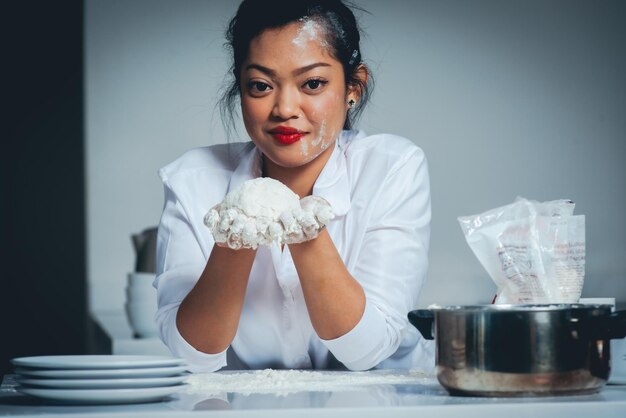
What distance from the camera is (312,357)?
1.45 metres

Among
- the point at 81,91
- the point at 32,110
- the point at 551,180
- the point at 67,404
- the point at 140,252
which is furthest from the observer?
the point at 32,110

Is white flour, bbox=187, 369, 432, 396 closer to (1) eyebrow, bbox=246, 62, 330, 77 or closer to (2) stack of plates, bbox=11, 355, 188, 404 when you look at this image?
(2) stack of plates, bbox=11, 355, 188, 404

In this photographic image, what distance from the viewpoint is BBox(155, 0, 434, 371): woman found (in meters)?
1.28

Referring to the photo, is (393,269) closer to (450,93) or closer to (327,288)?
(327,288)

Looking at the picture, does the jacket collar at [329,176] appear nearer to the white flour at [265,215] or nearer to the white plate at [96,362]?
the white flour at [265,215]

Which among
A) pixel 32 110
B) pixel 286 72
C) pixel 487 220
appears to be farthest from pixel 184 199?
pixel 32 110

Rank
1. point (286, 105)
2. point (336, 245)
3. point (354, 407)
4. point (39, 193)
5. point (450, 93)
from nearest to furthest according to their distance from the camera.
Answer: point (354, 407)
point (286, 105)
point (336, 245)
point (450, 93)
point (39, 193)

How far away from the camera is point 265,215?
39.5 inches

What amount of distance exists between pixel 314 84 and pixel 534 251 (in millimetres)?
515

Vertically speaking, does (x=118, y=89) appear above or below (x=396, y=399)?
above

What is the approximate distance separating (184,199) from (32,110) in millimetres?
2506

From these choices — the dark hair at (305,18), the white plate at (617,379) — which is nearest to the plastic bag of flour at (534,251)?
the white plate at (617,379)

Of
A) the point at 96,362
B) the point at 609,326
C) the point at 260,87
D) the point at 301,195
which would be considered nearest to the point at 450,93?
the point at 301,195

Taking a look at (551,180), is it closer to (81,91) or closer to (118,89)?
(118,89)
